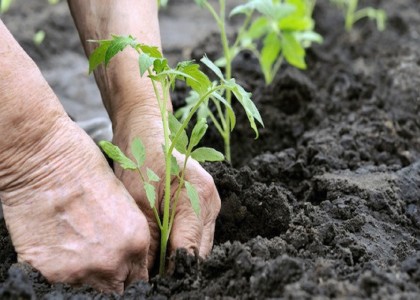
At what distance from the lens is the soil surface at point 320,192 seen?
144 cm

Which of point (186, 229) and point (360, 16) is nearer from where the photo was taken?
point (186, 229)

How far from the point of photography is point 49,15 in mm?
4598

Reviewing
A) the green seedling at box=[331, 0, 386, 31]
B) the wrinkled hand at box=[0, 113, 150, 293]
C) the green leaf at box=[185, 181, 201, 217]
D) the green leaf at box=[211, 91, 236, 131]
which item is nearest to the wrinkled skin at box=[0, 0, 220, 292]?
the wrinkled hand at box=[0, 113, 150, 293]

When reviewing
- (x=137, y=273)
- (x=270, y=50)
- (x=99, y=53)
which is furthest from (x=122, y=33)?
(x=270, y=50)

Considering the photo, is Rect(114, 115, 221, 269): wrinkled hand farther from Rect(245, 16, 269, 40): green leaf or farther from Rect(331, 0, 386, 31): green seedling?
Rect(331, 0, 386, 31): green seedling

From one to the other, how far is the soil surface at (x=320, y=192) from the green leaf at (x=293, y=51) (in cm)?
14

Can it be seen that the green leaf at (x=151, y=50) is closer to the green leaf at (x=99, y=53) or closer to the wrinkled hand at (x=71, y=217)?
the green leaf at (x=99, y=53)

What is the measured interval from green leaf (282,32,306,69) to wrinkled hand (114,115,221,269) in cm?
111

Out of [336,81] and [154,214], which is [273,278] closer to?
[154,214]

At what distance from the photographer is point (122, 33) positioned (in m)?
2.07

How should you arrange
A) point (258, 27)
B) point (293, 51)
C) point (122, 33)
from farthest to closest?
point (258, 27) < point (293, 51) < point (122, 33)

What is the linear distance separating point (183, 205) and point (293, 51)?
51.3 inches

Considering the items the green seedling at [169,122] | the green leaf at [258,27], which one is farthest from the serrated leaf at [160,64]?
the green leaf at [258,27]

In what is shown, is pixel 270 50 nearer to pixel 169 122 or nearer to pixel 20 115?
pixel 169 122
